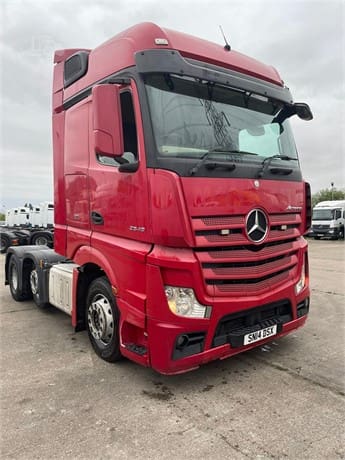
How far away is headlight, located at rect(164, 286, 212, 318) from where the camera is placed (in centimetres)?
301

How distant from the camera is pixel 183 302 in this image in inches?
119

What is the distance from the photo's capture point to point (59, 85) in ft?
15.7

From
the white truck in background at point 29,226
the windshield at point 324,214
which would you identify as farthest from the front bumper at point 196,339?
the windshield at point 324,214

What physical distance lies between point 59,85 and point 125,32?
1.61 metres

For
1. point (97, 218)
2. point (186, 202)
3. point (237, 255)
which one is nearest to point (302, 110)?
point (237, 255)

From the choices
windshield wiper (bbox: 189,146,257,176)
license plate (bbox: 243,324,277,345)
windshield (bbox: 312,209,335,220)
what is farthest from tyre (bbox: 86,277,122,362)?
windshield (bbox: 312,209,335,220)

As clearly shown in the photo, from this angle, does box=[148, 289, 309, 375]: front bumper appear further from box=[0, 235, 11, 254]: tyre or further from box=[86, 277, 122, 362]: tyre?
box=[0, 235, 11, 254]: tyre

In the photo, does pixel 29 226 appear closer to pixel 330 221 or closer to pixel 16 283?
pixel 16 283

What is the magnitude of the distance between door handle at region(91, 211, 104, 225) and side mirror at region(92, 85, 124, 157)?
83 centimetres

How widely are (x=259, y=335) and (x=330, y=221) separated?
81.9 ft

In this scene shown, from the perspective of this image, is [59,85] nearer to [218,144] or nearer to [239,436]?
[218,144]

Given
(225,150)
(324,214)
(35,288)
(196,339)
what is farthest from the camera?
(324,214)

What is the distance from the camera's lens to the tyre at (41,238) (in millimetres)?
16906

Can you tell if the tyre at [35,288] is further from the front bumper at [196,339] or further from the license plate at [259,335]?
the license plate at [259,335]
